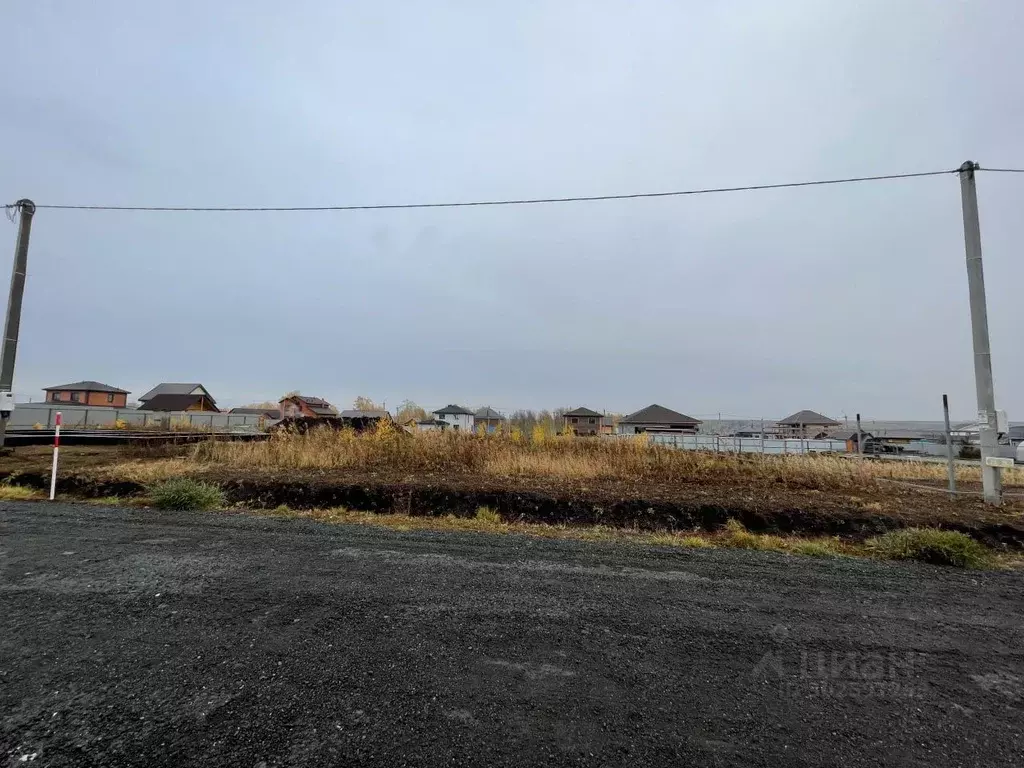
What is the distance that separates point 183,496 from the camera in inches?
283

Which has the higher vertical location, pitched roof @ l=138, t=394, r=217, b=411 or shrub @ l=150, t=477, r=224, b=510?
pitched roof @ l=138, t=394, r=217, b=411

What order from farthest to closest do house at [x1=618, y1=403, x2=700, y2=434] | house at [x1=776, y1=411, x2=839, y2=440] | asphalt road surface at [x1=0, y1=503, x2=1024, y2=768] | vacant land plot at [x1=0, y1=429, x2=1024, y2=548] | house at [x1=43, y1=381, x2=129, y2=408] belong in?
house at [x1=43, y1=381, x2=129, y2=408] → house at [x1=618, y1=403, x2=700, y2=434] → house at [x1=776, y1=411, x2=839, y2=440] → vacant land plot at [x1=0, y1=429, x2=1024, y2=548] → asphalt road surface at [x1=0, y1=503, x2=1024, y2=768]

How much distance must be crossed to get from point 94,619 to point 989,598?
6295mm

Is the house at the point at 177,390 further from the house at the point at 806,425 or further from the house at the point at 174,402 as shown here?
the house at the point at 806,425

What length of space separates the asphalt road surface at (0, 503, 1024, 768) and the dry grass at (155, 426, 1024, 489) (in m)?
6.23

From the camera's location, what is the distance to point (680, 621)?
3.11 metres

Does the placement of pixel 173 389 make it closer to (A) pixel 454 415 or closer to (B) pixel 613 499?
(A) pixel 454 415

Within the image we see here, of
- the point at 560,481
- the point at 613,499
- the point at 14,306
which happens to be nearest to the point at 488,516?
the point at 613,499

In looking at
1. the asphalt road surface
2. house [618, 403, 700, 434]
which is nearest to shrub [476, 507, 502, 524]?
the asphalt road surface

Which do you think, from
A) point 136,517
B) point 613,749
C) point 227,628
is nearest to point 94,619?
point 227,628

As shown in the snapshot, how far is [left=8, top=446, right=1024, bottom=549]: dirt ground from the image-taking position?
6.66m

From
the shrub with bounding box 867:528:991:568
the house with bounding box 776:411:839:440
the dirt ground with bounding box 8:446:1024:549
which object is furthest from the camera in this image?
the house with bounding box 776:411:839:440

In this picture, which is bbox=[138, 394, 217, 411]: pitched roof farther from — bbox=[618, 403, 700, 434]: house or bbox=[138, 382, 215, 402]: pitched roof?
bbox=[618, 403, 700, 434]: house

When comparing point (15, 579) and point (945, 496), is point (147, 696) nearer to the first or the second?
point (15, 579)
